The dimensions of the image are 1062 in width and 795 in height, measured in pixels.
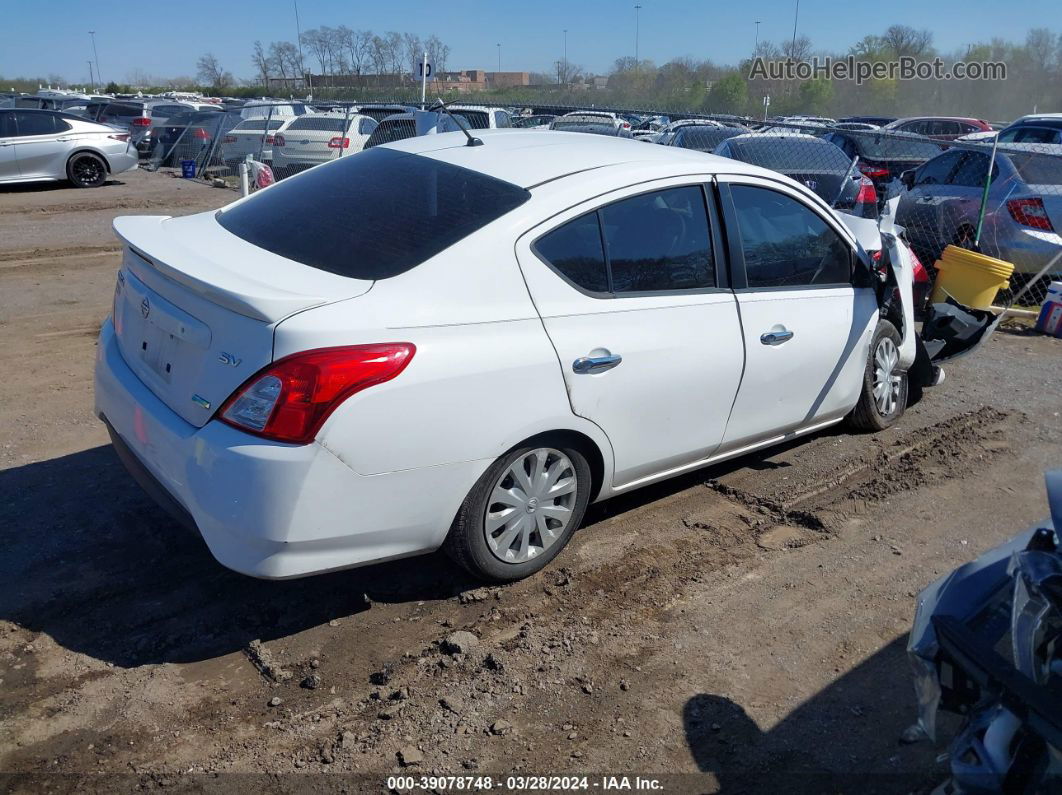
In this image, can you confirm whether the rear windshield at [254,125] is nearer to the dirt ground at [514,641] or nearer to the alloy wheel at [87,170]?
the alloy wheel at [87,170]

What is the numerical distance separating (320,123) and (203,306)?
1709 cm

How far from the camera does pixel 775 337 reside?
14.9 feet

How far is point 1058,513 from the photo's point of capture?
95.7 inches

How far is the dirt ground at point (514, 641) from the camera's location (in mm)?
2949

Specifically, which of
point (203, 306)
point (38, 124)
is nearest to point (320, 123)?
point (38, 124)

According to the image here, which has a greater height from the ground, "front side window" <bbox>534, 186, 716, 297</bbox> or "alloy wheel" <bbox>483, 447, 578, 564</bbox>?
"front side window" <bbox>534, 186, 716, 297</bbox>

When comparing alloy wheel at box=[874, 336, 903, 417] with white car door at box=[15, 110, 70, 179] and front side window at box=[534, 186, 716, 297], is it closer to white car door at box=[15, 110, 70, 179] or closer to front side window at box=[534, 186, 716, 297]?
front side window at box=[534, 186, 716, 297]

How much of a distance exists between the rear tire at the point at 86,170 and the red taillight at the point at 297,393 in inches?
657

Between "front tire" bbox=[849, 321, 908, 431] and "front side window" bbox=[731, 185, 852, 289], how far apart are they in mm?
617

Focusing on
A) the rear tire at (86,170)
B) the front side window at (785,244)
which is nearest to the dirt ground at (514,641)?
the front side window at (785,244)

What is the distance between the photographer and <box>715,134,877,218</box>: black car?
11305 millimetres

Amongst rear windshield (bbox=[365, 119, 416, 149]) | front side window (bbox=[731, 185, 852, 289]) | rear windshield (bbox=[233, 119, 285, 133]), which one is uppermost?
rear windshield (bbox=[233, 119, 285, 133])

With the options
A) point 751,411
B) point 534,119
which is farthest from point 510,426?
point 534,119

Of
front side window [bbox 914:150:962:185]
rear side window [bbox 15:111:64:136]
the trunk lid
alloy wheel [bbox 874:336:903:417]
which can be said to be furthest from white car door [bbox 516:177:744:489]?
rear side window [bbox 15:111:64:136]
